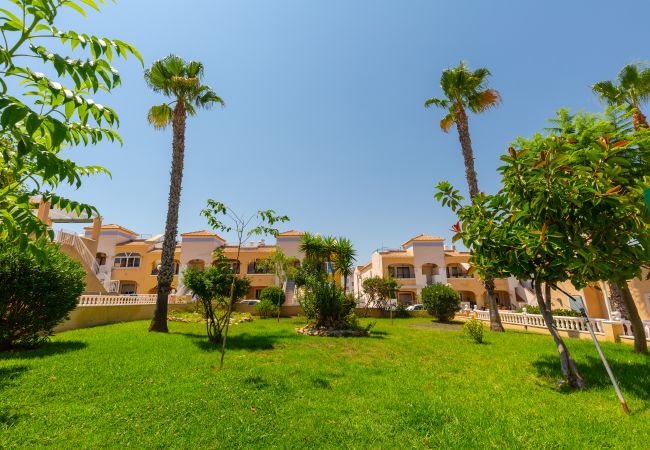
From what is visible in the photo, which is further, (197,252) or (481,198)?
(197,252)

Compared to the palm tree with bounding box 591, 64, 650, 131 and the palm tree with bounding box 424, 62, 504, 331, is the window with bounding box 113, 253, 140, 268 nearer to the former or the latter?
the palm tree with bounding box 424, 62, 504, 331

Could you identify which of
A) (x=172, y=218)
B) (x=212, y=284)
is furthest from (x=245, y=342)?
(x=172, y=218)

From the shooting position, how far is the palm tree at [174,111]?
49.9 ft

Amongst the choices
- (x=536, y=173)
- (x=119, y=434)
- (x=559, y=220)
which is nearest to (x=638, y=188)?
(x=559, y=220)

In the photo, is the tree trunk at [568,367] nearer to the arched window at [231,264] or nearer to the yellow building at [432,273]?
the arched window at [231,264]

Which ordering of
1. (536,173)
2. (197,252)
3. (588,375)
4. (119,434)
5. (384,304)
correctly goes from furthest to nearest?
1. (197,252)
2. (384,304)
3. (588,375)
4. (536,173)
5. (119,434)

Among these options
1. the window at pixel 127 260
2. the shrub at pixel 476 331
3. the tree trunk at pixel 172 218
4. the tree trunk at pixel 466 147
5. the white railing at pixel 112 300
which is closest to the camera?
the shrub at pixel 476 331

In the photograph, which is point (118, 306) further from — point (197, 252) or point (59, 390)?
point (197, 252)

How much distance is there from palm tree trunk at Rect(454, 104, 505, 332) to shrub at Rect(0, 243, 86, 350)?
61.1 feet

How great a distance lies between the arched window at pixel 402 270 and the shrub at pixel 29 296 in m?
35.8

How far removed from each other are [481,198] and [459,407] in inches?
193

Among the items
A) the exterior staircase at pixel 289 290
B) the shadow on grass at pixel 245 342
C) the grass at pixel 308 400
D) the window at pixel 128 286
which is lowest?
the grass at pixel 308 400

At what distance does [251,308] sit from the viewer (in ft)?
98.5

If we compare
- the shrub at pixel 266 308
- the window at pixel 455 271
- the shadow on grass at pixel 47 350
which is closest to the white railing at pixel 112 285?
the shrub at pixel 266 308
